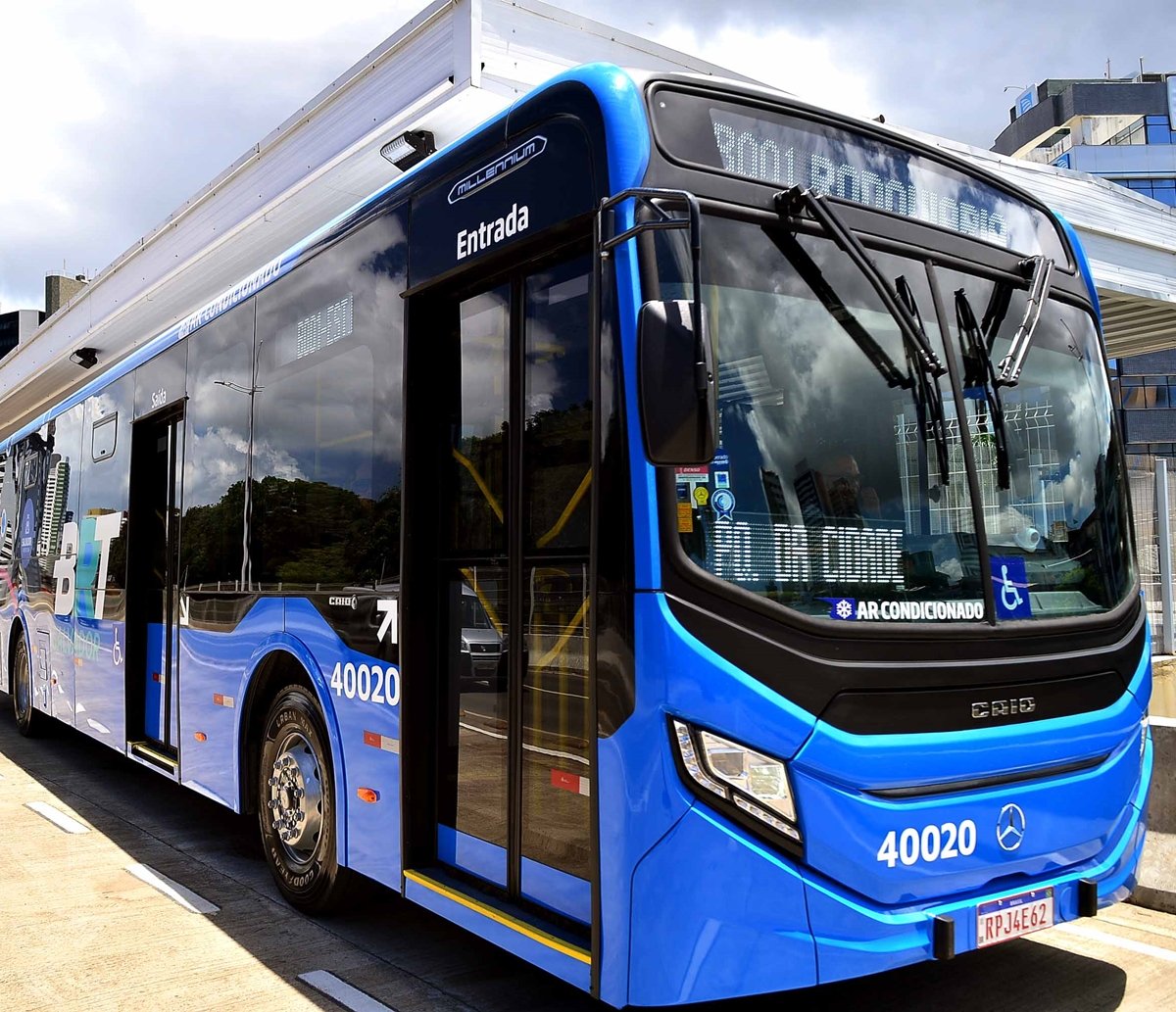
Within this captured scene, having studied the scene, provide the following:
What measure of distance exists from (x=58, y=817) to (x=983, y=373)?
23.4 feet

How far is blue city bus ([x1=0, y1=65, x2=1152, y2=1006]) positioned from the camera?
3.29 meters

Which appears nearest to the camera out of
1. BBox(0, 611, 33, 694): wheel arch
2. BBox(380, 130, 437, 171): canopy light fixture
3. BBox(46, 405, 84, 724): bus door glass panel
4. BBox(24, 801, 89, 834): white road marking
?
BBox(24, 801, 89, 834): white road marking

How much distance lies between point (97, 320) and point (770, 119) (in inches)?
684

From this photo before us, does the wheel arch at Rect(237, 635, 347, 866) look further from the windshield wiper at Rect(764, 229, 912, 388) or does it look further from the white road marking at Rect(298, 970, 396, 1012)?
the windshield wiper at Rect(764, 229, 912, 388)

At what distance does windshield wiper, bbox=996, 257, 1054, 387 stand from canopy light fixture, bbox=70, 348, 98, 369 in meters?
19.3

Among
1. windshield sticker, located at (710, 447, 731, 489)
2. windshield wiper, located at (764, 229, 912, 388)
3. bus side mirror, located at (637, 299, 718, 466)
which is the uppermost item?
windshield wiper, located at (764, 229, 912, 388)

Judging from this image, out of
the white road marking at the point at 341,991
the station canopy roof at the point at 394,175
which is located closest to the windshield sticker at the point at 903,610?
the white road marking at the point at 341,991

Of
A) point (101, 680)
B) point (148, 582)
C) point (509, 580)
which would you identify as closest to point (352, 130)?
point (148, 582)

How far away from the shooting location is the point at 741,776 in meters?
3.27

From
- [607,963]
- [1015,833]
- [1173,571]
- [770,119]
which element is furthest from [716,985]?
[1173,571]

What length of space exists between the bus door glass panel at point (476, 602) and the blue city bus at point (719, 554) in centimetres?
2

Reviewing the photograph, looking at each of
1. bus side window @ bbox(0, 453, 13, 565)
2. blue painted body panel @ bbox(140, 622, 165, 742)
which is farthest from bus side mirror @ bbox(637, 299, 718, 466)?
bus side window @ bbox(0, 453, 13, 565)

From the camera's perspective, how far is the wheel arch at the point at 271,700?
5.07 meters

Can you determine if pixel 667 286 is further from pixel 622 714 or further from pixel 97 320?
pixel 97 320
